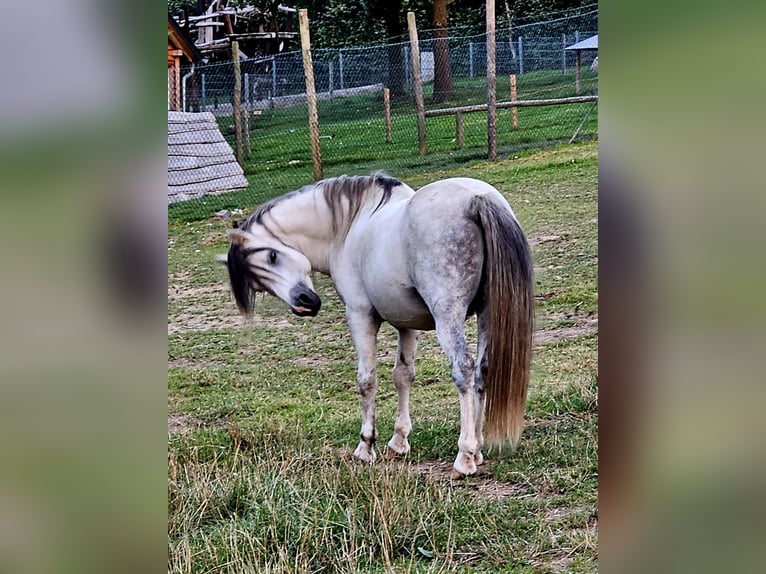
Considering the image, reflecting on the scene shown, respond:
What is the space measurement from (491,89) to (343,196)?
0.73 metres

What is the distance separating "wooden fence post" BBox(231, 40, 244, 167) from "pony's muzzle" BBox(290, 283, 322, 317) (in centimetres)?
55

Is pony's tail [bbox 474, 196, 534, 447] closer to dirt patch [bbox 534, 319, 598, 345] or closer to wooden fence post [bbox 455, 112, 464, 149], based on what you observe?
Answer: dirt patch [bbox 534, 319, 598, 345]

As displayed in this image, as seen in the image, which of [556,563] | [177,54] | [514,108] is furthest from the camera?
[177,54]

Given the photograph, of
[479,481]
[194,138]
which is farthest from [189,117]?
[479,481]

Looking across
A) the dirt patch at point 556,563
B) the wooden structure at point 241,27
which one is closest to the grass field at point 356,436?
the dirt patch at point 556,563

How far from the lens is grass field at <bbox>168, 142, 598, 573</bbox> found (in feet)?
9.62

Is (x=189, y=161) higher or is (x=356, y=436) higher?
(x=189, y=161)

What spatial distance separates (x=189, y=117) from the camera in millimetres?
3371

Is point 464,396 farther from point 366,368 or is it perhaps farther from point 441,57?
point 441,57

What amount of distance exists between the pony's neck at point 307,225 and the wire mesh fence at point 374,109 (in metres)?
0.07

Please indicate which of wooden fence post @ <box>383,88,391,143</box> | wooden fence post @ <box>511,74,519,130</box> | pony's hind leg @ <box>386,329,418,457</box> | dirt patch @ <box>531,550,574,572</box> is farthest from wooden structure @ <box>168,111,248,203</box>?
dirt patch @ <box>531,550,574,572</box>

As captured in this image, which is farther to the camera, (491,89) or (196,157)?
(196,157)

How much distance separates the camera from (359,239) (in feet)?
11.6
